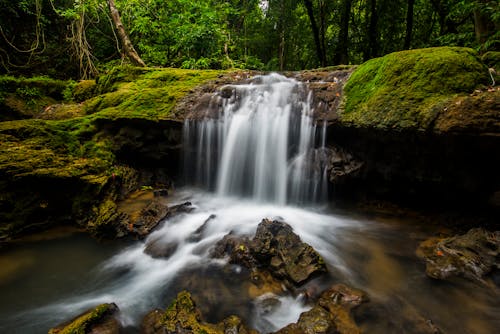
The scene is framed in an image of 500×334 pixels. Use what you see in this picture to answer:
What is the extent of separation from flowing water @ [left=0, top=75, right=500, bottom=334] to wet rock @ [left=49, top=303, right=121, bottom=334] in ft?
0.49

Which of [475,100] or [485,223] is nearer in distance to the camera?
[475,100]

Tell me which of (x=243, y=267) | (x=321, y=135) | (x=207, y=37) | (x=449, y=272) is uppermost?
(x=207, y=37)

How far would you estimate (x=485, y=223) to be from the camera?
3.70 m

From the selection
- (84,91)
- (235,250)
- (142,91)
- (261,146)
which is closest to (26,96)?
(84,91)

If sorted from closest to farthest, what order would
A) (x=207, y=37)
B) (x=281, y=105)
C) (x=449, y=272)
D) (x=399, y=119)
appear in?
1. (x=449, y=272)
2. (x=399, y=119)
3. (x=281, y=105)
4. (x=207, y=37)

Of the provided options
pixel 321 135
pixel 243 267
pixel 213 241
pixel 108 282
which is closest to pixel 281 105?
pixel 321 135

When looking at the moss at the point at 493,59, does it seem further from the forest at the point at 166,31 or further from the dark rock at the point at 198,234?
the dark rock at the point at 198,234

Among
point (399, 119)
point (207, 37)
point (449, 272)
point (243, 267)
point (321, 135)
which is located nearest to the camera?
point (449, 272)

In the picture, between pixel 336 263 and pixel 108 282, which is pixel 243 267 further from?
pixel 108 282

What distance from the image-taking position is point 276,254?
3.22 metres

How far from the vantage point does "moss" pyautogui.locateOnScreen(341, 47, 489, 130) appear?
3.46 meters

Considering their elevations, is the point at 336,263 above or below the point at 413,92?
below

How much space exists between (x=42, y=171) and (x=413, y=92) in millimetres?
6213

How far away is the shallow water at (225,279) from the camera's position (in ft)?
8.23
